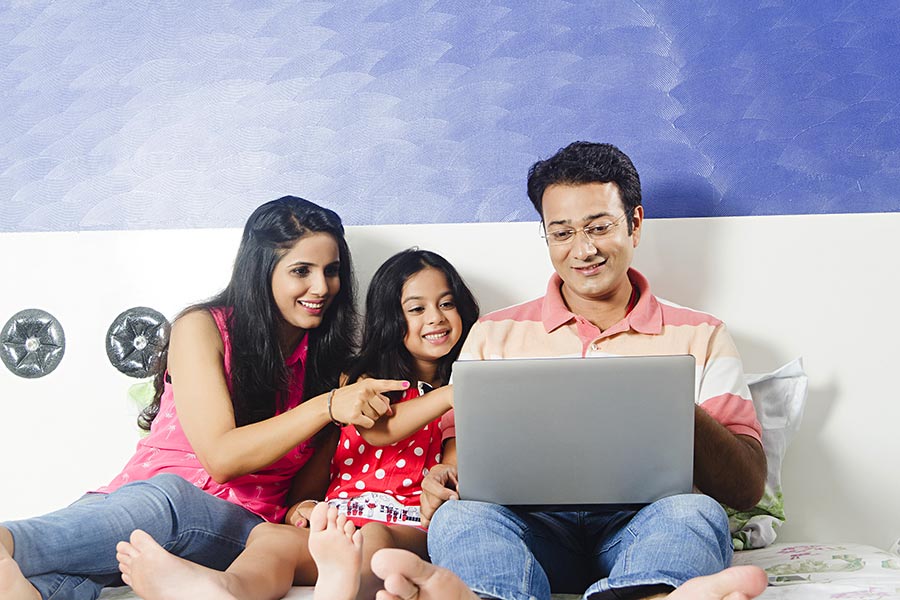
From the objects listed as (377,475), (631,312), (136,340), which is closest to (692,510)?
(631,312)

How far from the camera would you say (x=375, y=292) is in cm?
212

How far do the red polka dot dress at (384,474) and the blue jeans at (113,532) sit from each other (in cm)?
23

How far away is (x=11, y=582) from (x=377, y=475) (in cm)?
78

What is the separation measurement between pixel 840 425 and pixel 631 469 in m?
0.91

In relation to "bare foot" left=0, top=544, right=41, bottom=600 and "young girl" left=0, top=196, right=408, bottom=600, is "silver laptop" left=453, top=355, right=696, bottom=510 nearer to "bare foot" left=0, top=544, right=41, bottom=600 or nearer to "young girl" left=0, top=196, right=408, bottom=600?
"young girl" left=0, top=196, right=408, bottom=600

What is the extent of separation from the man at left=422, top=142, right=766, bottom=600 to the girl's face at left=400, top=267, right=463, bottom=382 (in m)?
0.07

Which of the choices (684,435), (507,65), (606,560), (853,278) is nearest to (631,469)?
(684,435)

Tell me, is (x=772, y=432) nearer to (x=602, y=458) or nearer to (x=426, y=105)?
(x=602, y=458)

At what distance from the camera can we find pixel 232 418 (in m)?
1.82

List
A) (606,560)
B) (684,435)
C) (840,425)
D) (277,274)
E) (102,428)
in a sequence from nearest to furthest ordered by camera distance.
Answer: (684,435) → (606,560) → (277,274) → (840,425) → (102,428)

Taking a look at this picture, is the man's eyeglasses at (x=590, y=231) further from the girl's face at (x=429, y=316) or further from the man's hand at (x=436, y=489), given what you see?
the man's hand at (x=436, y=489)

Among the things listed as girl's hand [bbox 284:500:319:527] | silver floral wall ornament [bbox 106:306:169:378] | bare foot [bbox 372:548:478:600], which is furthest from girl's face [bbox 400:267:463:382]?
bare foot [bbox 372:548:478:600]

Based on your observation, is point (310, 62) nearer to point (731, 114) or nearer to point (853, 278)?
point (731, 114)

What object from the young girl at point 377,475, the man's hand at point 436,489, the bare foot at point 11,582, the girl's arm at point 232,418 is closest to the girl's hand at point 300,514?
the young girl at point 377,475
